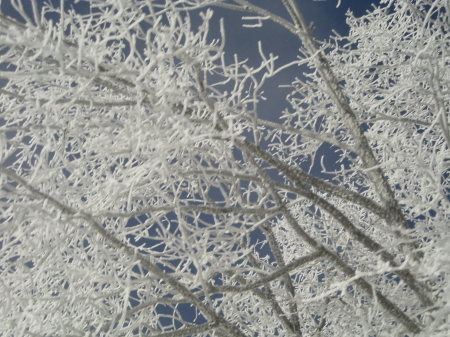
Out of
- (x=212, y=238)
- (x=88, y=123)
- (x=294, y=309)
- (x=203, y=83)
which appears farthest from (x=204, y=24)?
(x=294, y=309)

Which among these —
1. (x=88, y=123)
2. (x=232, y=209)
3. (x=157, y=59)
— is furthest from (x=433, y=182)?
(x=88, y=123)

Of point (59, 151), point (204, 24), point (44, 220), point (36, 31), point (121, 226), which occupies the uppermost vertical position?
point (204, 24)

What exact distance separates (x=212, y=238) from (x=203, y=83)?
1.05 meters

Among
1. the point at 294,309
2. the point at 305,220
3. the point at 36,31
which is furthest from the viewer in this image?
the point at 305,220

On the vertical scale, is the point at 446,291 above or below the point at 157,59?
below

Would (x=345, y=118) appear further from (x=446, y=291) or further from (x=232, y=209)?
(x=446, y=291)

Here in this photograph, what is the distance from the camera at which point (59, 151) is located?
2893mm

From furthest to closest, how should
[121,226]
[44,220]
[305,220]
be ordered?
1. [305,220]
2. [121,226]
3. [44,220]

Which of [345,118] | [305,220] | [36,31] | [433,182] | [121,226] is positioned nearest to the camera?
[36,31]

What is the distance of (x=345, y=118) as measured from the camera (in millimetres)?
4484

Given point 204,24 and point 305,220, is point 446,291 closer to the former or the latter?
point 204,24

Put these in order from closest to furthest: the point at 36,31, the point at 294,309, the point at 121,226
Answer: the point at 36,31 → the point at 121,226 → the point at 294,309

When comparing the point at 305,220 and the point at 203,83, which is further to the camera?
the point at 305,220

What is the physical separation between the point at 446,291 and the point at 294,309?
2.55 meters
